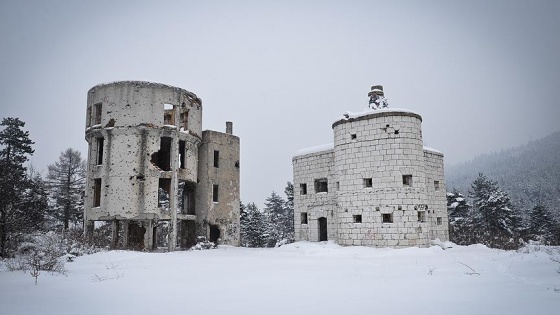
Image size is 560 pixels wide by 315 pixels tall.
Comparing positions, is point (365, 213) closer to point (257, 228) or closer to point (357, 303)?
point (357, 303)

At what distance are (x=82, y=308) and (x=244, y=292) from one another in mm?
2817

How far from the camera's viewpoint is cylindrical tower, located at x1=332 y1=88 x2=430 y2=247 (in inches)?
769

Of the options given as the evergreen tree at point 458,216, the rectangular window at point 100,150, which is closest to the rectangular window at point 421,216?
the evergreen tree at point 458,216

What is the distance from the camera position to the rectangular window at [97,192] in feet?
73.9

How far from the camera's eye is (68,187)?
3597 cm

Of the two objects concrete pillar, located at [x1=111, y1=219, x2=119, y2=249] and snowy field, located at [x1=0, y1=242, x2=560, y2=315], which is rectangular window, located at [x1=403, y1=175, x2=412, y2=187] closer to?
snowy field, located at [x1=0, y1=242, x2=560, y2=315]

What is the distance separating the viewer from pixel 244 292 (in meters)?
7.40

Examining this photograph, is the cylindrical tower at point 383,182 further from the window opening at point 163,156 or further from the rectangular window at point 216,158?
the window opening at point 163,156

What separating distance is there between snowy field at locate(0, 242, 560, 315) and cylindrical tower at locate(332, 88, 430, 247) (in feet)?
26.9

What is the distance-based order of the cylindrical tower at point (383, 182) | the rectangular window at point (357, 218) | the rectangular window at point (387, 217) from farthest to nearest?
1. the rectangular window at point (357, 218)
2. the rectangular window at point (387, 217)
3. the cylindrical tower at point (383, 182)

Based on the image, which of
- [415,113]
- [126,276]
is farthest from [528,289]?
[415,113]

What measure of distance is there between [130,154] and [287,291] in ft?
55.7

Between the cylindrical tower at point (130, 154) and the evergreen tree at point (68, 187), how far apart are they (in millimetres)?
15198

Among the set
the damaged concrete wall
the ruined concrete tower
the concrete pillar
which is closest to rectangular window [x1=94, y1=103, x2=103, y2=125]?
the ruined concrete tower
